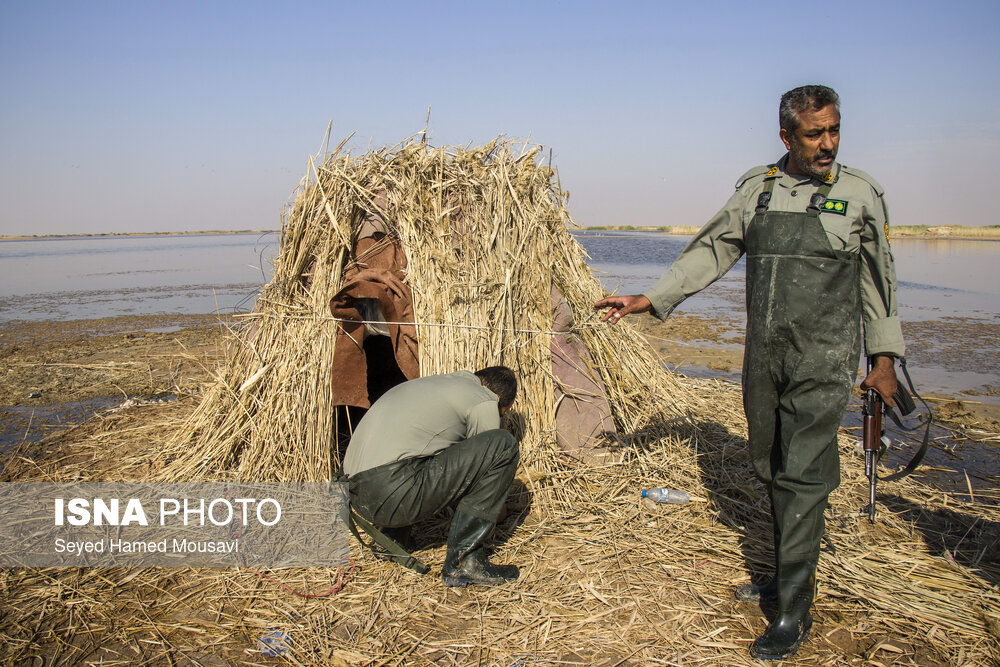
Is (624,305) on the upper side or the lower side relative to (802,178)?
lower

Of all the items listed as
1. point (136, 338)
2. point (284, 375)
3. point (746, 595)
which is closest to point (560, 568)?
point (746, 595)

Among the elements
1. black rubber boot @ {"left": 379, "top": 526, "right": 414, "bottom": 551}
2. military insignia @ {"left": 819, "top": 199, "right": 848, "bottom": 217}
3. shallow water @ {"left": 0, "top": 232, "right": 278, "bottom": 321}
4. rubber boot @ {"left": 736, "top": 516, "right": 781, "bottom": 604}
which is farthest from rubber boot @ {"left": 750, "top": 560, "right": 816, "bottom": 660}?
shallow water @ {"left": 0, "top": 232, "right": 278, "bottom": 321}

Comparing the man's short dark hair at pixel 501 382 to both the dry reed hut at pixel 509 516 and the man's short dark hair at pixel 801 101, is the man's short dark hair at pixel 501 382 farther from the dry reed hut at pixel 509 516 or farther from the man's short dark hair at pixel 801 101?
the man's short dark hair at pixel 801 101

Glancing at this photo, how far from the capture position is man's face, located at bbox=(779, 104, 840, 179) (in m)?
2.55

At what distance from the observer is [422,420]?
10.3ft

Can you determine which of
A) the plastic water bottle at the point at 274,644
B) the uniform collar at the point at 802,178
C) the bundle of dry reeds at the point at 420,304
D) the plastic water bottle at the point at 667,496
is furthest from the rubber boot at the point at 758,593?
the plastic water bottle at the point at 274,644

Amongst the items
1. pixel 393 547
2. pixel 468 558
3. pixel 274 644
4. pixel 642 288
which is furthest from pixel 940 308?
pixel 274 644

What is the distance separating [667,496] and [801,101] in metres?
2.35

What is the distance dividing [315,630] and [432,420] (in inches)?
42.6

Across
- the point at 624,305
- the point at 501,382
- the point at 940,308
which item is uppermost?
the point at 624,305

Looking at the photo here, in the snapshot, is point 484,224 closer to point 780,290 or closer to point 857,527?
point 780,290

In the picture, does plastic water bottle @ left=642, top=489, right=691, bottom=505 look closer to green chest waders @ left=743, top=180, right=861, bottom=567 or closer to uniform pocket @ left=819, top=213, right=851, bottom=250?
green chest waders @ left=743, top=180, right=861, bottom=567

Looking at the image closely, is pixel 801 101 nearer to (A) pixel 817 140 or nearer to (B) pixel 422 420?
(A) pixel 817 140

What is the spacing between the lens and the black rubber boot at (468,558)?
122 inches
